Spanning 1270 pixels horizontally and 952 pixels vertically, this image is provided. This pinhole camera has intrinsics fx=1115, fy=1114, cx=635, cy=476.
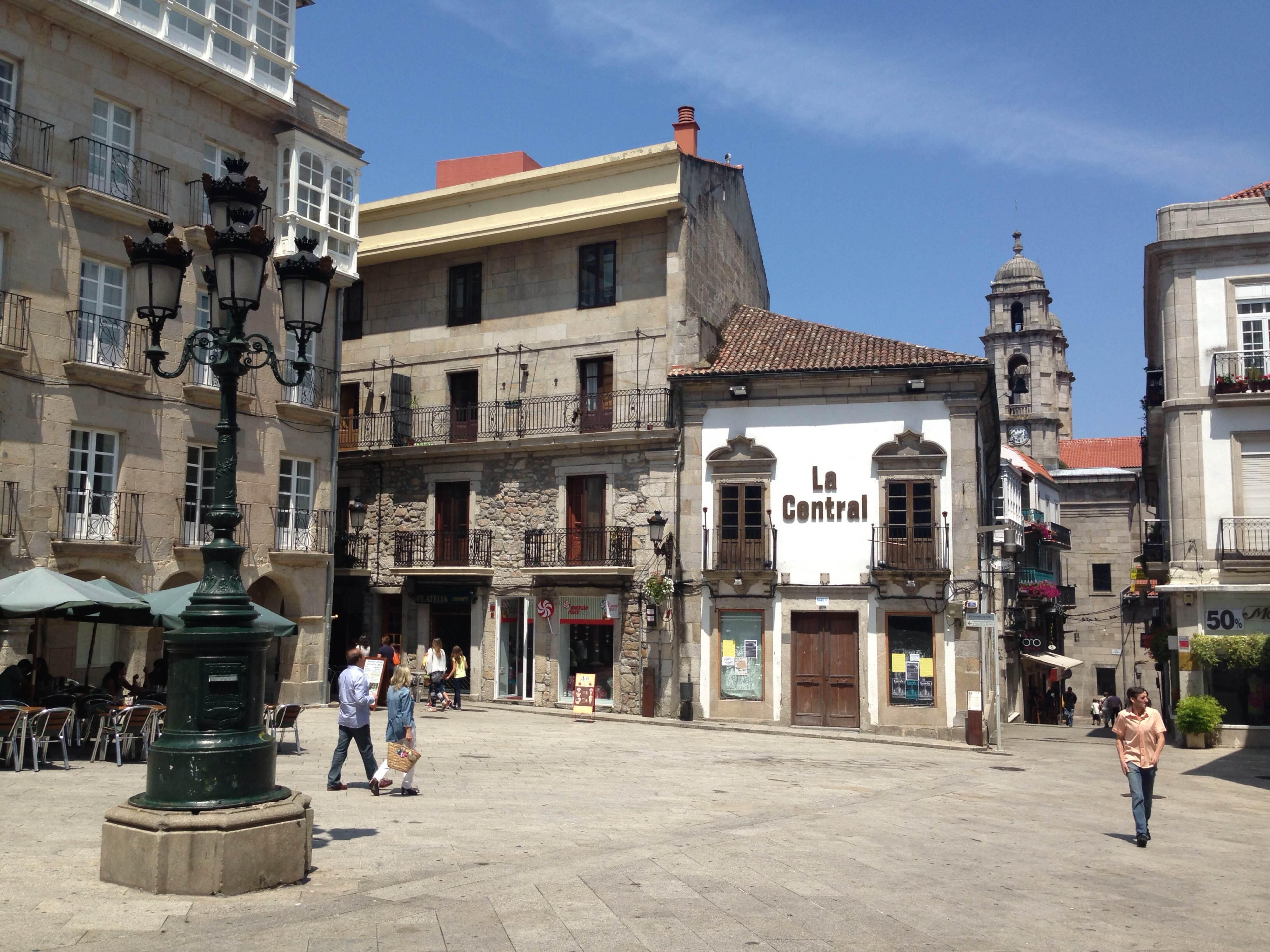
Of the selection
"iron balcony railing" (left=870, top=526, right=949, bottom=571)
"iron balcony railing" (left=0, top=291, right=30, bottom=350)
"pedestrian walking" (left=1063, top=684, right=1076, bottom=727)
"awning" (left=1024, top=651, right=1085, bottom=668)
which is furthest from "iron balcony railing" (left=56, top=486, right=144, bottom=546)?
"pedestrian walking" (left=1063, top=684, right=1076, bottom=727)

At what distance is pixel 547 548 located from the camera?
2711cm

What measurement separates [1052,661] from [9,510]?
3188 cm

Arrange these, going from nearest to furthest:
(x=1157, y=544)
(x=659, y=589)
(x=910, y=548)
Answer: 1. (x=910, y=548)
2. (x=659, y=589)
3. (x=1157, y=544)

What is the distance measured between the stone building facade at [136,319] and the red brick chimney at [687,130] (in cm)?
905

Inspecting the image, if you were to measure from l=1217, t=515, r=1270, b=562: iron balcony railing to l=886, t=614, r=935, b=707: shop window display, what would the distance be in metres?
6.26

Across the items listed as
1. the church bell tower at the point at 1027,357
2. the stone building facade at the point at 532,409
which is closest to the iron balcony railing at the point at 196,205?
the stone building facade at the point at 532,409

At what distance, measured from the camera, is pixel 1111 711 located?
95.2 ft

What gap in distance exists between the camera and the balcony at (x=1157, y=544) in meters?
25.9

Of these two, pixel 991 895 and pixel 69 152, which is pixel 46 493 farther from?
pixel 991 895

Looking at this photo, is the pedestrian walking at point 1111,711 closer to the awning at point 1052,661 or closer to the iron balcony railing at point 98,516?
the awning at point 1052,661

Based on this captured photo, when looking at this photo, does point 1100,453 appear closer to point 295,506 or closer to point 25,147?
point 295,506

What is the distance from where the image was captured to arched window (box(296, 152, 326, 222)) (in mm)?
23781

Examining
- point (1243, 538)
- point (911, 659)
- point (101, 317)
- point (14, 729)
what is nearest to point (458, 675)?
point (911, 659)

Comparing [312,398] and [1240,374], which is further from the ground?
[1240,374]
